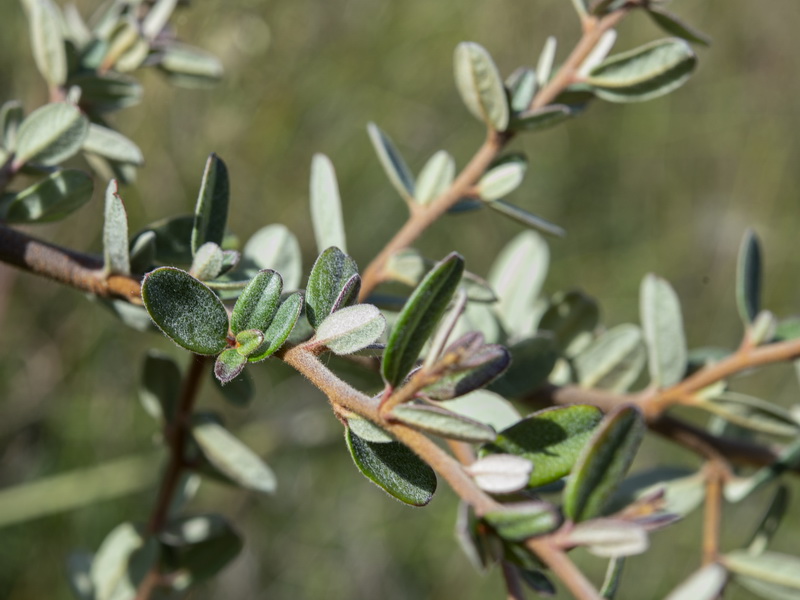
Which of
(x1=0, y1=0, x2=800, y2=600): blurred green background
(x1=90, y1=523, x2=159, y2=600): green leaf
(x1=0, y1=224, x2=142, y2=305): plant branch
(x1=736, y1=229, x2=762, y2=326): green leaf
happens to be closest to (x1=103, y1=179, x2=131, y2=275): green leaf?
(x1=0, y1=224, x2=142, y2=305): plant branch

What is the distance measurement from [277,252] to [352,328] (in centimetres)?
24

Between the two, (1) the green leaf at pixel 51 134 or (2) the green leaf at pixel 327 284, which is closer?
(2) the green leaf at pixel 327 284

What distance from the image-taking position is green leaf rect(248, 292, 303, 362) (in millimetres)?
373

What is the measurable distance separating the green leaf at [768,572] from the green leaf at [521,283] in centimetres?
26

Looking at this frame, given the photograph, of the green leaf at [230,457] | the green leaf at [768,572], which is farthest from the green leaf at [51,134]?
the green leaf at [768,572]

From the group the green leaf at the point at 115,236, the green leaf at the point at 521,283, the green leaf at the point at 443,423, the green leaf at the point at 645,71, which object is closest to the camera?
the green leaf at the point at 443,423

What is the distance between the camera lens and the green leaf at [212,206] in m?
0.46

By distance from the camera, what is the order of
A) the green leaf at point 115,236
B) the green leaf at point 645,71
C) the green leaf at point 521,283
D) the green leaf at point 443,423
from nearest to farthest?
the green leaf at point 443,423 < the green leaf at point 115,236 < the green leaf at point 645,71 < the green leaf at point 521,283

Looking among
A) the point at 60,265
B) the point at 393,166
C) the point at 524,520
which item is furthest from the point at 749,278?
the point at 60,265

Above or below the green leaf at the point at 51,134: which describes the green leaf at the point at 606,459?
above

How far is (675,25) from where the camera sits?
0.60 m

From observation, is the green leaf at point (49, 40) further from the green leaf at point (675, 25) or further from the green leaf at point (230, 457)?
the green leaf at point (675, 25)

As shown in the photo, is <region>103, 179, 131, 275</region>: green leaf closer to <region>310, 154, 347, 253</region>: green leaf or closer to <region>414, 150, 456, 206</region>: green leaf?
<region>310, 154, 347, 253</region>: green leaf

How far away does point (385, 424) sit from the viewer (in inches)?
13.9
